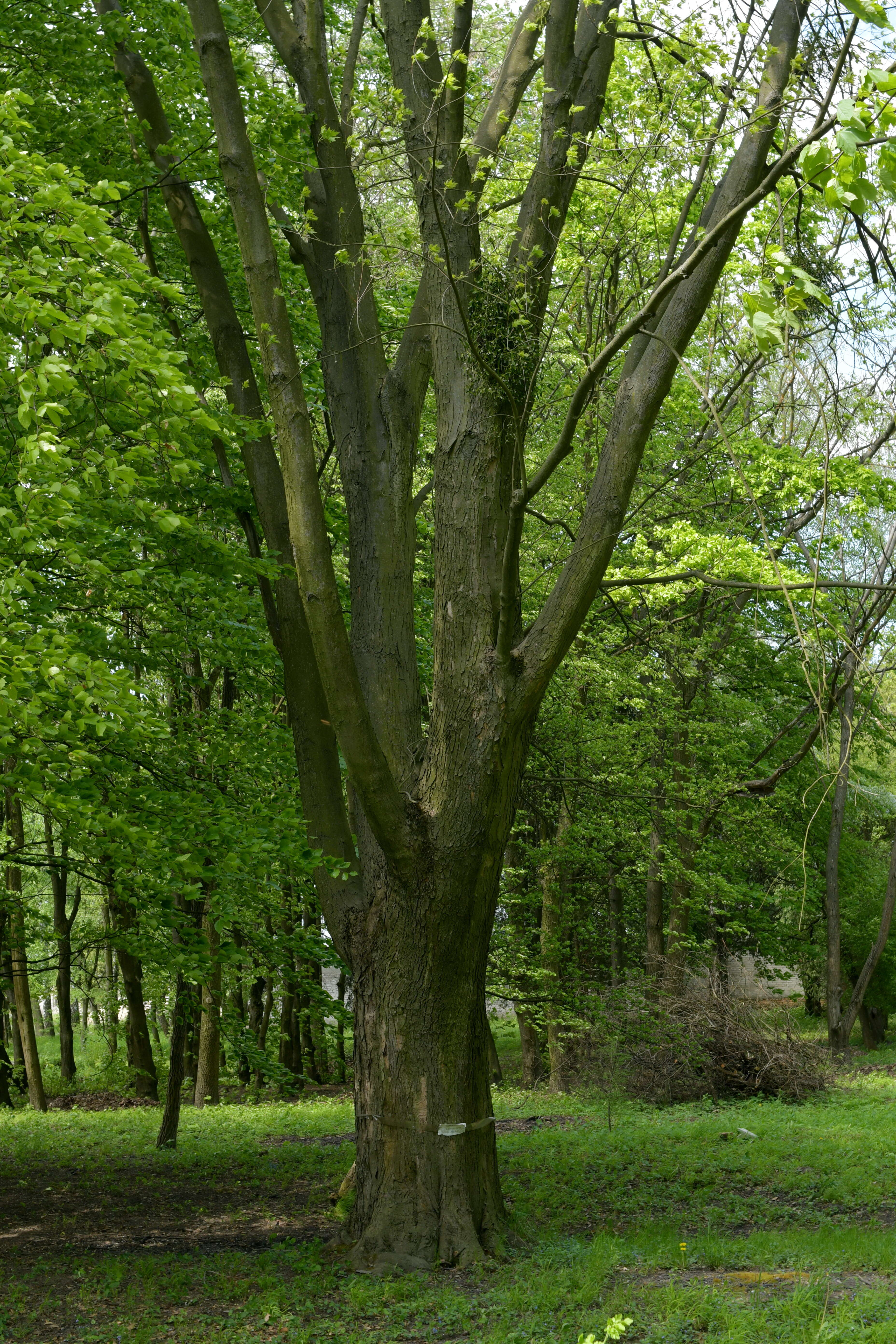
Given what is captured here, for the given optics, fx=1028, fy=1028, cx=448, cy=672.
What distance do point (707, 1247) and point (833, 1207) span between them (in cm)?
197

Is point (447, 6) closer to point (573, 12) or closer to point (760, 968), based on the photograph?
point (573, 12)

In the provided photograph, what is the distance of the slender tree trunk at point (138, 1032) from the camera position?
15.2m

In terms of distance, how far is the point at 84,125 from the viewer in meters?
Result: 7.36

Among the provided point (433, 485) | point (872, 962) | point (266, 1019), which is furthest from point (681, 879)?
point (433, 485)

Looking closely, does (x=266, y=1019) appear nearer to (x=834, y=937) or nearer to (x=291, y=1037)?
(x=291, y=1037)

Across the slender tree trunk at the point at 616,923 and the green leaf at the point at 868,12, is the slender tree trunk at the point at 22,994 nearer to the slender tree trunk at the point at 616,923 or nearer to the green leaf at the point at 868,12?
the slender tree trunk at the point at 616,923

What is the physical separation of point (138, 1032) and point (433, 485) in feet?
40.5

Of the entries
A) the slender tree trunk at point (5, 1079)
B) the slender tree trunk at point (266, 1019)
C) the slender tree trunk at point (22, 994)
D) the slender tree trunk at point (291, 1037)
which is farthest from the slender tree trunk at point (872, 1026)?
the slender tree trunk at point (5, 1079)

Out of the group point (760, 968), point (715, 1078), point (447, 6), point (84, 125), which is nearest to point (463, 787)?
point (84, 125)

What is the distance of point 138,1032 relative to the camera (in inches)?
627

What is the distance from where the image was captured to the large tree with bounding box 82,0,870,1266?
543cm

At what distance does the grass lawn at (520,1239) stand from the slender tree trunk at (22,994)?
7.76ft

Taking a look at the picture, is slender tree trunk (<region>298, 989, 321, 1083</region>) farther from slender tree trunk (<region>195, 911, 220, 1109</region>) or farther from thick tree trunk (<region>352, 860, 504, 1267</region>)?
thick tree trunk (<region>352, 860, 504, 1267</region>)

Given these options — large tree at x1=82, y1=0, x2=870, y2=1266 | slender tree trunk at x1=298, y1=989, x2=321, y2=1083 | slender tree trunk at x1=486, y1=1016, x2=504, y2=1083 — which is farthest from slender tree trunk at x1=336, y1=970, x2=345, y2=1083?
large tree at x1=82, y1=0, x2=870, y2=1266
